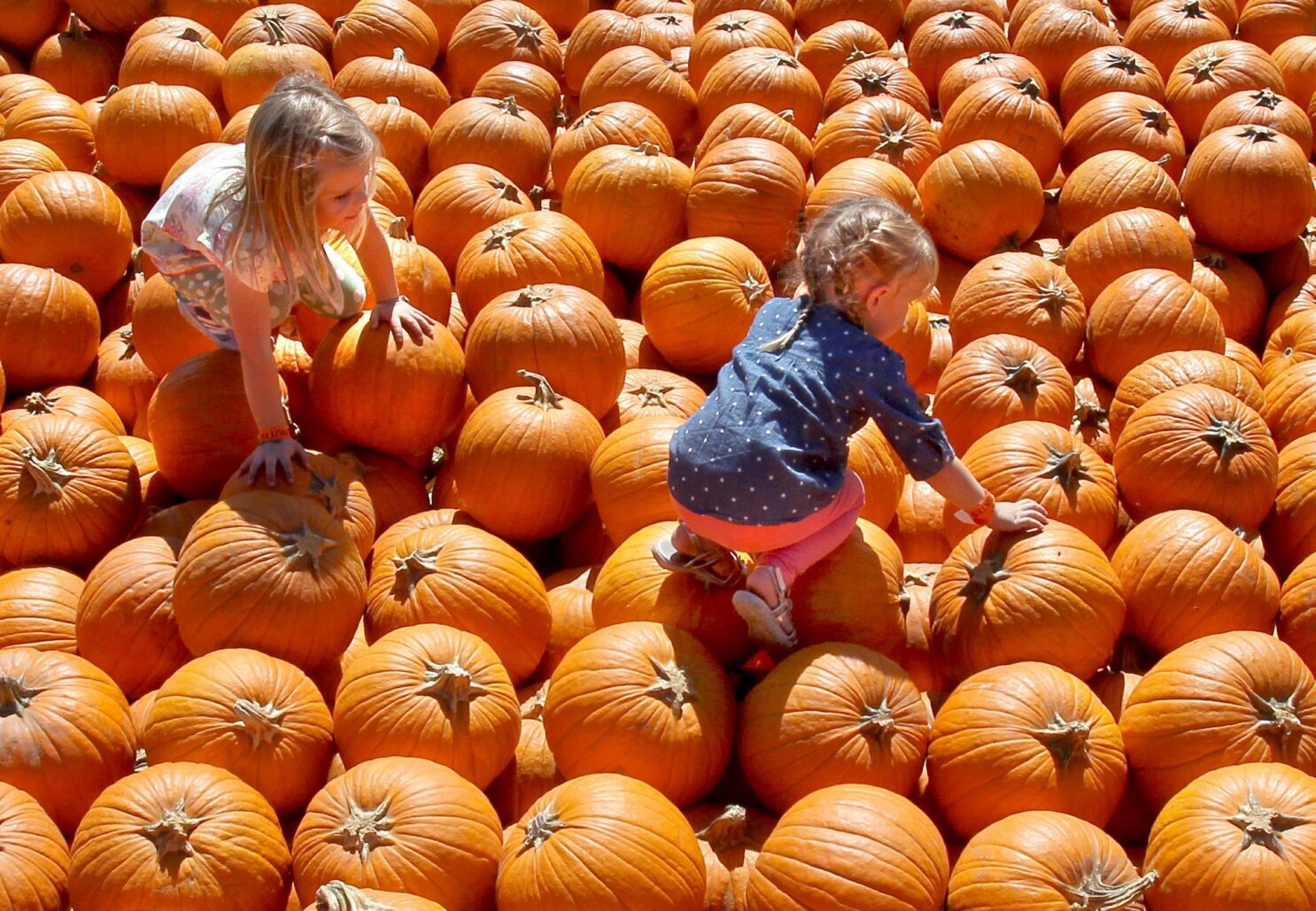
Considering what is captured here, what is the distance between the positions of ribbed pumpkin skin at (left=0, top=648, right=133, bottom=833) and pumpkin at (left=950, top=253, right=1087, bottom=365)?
3.57 m

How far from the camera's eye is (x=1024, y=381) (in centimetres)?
482

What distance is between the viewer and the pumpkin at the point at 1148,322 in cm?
505

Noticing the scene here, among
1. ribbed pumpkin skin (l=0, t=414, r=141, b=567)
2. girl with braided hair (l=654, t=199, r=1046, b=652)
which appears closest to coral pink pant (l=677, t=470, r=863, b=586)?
girl with braided hair (l=654, t=199, r=1046, b=652)

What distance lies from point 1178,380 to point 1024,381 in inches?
22.1

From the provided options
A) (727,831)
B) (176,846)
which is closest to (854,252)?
(727,831)

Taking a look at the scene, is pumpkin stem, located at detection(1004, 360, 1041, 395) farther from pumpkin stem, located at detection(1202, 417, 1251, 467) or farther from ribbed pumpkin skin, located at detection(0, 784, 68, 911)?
ribbed pumpkin skin, located at detection(0, 784, 68, 911)

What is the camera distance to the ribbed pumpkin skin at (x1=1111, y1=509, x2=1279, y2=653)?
13.0 ft

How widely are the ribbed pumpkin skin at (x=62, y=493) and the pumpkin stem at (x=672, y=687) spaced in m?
2.12

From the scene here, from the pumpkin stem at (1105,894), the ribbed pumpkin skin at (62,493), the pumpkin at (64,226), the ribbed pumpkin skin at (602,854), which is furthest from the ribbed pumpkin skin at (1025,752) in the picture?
the pumpkin at (64,226)

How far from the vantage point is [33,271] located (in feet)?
17.6

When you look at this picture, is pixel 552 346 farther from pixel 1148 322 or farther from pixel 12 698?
pixel 1148 322

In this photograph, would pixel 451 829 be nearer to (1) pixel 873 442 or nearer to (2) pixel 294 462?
(2) pixel 294 462

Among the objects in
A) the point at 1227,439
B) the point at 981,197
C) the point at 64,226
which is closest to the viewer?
the point at 1227,439

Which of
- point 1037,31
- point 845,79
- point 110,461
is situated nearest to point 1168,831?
point 110,461
